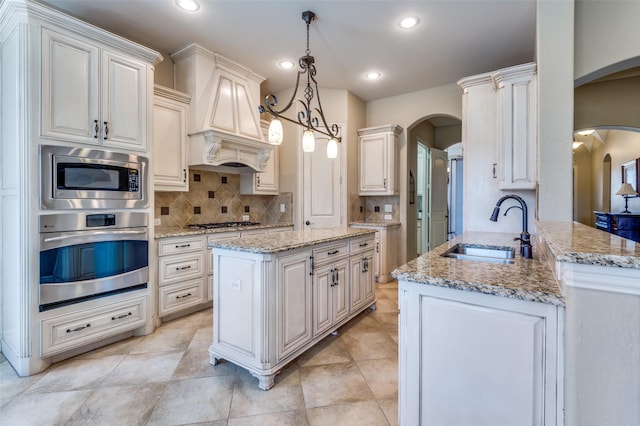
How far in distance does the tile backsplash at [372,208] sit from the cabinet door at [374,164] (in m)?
0.25

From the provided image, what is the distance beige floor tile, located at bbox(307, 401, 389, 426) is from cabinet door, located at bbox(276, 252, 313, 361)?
1.49ft

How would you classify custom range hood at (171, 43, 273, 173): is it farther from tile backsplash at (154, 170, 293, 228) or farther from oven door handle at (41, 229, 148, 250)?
oven door handle at (41, 229, 148, 250)

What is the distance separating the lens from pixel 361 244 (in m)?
3.05

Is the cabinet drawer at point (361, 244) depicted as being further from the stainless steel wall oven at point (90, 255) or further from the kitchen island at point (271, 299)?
the stainless steel wall oven at point (90, 255)

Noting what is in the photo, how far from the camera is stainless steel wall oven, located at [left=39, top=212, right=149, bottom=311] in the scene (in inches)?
86.0

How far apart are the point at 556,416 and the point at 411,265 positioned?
0.76m

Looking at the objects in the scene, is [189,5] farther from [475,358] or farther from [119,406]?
[475,358]

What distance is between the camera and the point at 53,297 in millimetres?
2197

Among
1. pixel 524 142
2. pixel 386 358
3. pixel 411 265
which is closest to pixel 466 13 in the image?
pixel 524 142

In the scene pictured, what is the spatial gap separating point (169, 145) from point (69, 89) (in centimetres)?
105

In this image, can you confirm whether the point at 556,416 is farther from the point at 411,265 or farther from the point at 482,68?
the point at 482,68

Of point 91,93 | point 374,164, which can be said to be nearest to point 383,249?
point 374,164

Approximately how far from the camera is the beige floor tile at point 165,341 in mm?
2506

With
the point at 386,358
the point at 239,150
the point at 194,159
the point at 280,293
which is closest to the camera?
the point at 280,293
